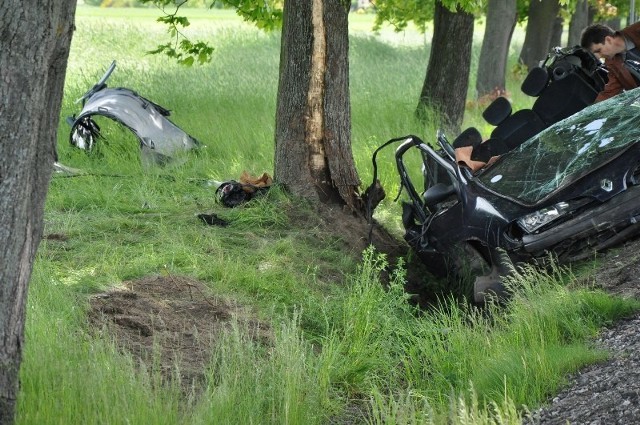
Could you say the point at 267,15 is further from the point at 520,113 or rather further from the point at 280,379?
the point at 280,379

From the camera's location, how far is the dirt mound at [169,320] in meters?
7.17

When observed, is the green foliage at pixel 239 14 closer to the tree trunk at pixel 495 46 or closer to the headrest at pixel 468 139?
the headrest at pixel 468 139

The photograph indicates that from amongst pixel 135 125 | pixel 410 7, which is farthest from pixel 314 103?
pixel 410 7

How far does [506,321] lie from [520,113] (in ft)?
13.7

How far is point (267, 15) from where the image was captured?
13750mm

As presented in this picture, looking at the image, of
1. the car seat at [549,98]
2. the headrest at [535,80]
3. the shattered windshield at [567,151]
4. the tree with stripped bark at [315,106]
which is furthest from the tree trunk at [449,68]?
the shattered windshield at [567,151]

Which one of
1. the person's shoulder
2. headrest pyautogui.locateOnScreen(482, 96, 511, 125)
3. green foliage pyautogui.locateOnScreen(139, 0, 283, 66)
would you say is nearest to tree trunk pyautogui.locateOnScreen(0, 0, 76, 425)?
headrest pyautogui.locateOnScreen(482, 96, 511, 125)

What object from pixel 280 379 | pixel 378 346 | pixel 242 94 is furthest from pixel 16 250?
pixel 242 94

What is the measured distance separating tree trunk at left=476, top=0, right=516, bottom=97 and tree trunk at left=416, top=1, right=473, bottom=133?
488 centimetres

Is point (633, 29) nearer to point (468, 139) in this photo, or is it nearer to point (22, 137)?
point (468, 139)

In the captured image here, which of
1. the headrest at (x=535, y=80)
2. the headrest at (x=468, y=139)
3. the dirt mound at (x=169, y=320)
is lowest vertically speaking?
the dirt mound at (x=169, y=320)

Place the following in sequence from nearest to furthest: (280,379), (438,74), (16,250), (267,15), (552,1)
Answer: (16,250), (280,379), (267,15), (438,74), (552,1)

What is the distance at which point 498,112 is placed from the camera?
1182 cm

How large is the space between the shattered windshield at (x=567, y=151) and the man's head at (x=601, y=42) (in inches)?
57.9
